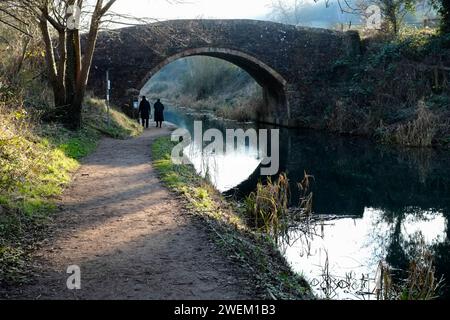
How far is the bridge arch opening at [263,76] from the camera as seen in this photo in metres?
19.8

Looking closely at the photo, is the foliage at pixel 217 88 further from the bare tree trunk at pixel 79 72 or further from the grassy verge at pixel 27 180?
the grassy verge at pixel 27 180

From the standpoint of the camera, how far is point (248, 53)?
20.8 metres

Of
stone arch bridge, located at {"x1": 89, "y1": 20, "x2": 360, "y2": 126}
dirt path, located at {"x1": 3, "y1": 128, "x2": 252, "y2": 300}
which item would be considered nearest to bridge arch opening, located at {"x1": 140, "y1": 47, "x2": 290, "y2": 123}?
stone arch bridge, located at {"x1": 89, "y1": 20, "x2": 360, "y2": 126}

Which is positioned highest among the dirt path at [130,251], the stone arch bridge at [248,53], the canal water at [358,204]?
the stone arch bridge at [248,53]

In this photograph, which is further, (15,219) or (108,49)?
(108,49)

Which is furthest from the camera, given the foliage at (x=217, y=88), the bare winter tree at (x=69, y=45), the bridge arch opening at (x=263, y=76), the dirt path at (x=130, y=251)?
the foliage at (x=217, y=88)

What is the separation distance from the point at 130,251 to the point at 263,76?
19465mm

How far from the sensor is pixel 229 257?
4.27m

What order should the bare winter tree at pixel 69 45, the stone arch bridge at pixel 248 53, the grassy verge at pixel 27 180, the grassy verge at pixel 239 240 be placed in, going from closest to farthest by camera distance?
the grassy verge at pixel 239 240 → the grassy verge at pixel 27 180 → the bare winter tree at pixel 69 45 → the stone arch bridge at pixel 248 53

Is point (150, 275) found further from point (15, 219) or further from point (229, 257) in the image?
point (15, 219)

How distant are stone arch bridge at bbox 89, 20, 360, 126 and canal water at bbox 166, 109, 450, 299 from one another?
534 cm

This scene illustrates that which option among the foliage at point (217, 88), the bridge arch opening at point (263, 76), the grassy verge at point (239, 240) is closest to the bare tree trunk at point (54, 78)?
the grassy verge at point (239, 240)

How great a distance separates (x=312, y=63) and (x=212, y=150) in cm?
882
